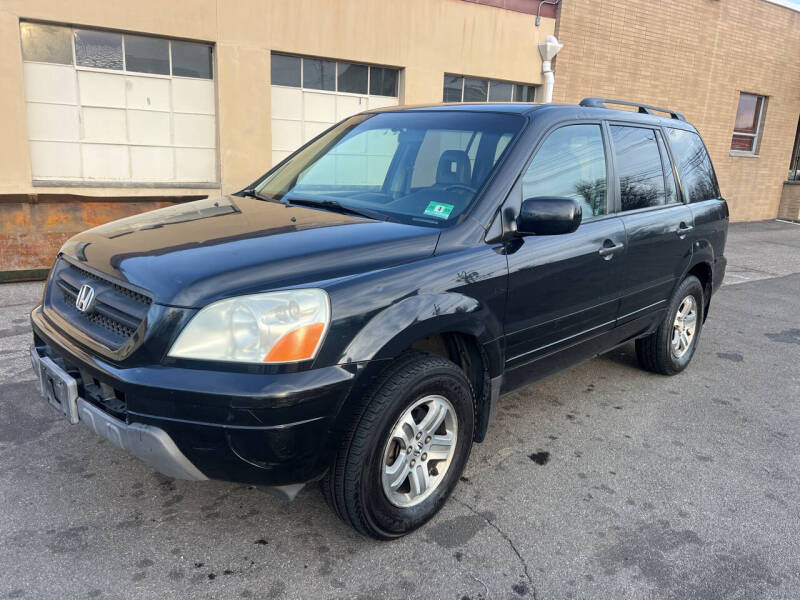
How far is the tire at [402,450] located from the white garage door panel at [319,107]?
817 cm

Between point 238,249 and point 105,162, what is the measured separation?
730cm

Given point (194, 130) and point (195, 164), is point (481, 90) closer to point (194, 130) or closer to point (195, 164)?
point (194, 130)

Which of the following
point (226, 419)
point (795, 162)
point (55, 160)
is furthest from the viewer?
point (795, 162)

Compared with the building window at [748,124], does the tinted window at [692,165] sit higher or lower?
lower

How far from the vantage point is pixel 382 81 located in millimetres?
10727

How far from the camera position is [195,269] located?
2.35 m

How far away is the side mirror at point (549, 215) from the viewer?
113 inches

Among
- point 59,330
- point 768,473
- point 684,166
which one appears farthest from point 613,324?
point 59,330

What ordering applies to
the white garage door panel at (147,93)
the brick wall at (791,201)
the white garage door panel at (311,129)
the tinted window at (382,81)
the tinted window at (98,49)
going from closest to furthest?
the tinted window at (98,49) < the white garage door panel at (147,93) < the white garage door panel at (311,129) < the tinted window at (382,81) < the brick wall at (791,201)

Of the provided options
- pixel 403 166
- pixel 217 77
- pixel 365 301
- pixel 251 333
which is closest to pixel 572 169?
pixel 403 166

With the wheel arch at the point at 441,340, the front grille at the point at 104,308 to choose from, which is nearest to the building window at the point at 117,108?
the front grille at the point at 104,308

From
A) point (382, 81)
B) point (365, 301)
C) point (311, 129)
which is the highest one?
point (382, 81)

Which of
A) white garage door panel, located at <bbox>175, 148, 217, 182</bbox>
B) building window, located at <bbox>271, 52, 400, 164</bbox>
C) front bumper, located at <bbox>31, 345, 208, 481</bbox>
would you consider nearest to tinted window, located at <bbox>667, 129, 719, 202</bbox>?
front bumper, located at <bbox>31, 345, 208, 481</bbox>

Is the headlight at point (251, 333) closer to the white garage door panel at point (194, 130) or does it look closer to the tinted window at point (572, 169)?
the tinted window at point (572, 169)
